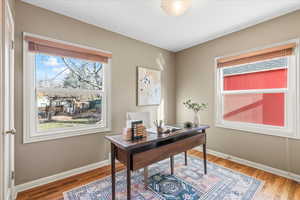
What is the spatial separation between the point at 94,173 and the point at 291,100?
3.28 meters

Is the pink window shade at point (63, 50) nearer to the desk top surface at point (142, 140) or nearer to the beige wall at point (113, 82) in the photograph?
the beige wall at point (113, 82)

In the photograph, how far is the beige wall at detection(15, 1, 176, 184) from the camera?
69.4 inches

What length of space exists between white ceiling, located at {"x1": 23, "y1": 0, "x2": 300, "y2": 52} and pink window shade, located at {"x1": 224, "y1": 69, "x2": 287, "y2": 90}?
0.88 meters

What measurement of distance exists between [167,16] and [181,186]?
8.30ft

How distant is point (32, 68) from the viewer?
1.85 metres

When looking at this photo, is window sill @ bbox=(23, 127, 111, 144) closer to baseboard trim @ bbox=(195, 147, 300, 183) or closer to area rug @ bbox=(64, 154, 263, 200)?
area rug @ bbox=(64, 154, 263, 200)

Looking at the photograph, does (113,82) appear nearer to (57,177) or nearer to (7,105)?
(7,105)

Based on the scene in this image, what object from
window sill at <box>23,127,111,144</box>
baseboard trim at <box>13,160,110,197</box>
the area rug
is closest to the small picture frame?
the area rug

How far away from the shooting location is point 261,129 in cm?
231

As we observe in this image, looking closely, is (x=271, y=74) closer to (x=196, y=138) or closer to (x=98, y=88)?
(x=196, y=138)

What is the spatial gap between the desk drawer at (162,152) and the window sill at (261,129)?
92cm

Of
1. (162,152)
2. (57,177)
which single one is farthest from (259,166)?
(57,177)

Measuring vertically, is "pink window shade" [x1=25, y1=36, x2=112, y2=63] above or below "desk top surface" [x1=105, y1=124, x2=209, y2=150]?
above

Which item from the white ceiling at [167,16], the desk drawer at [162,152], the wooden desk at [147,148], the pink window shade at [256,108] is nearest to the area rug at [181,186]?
the wooden desk at [147,148]
